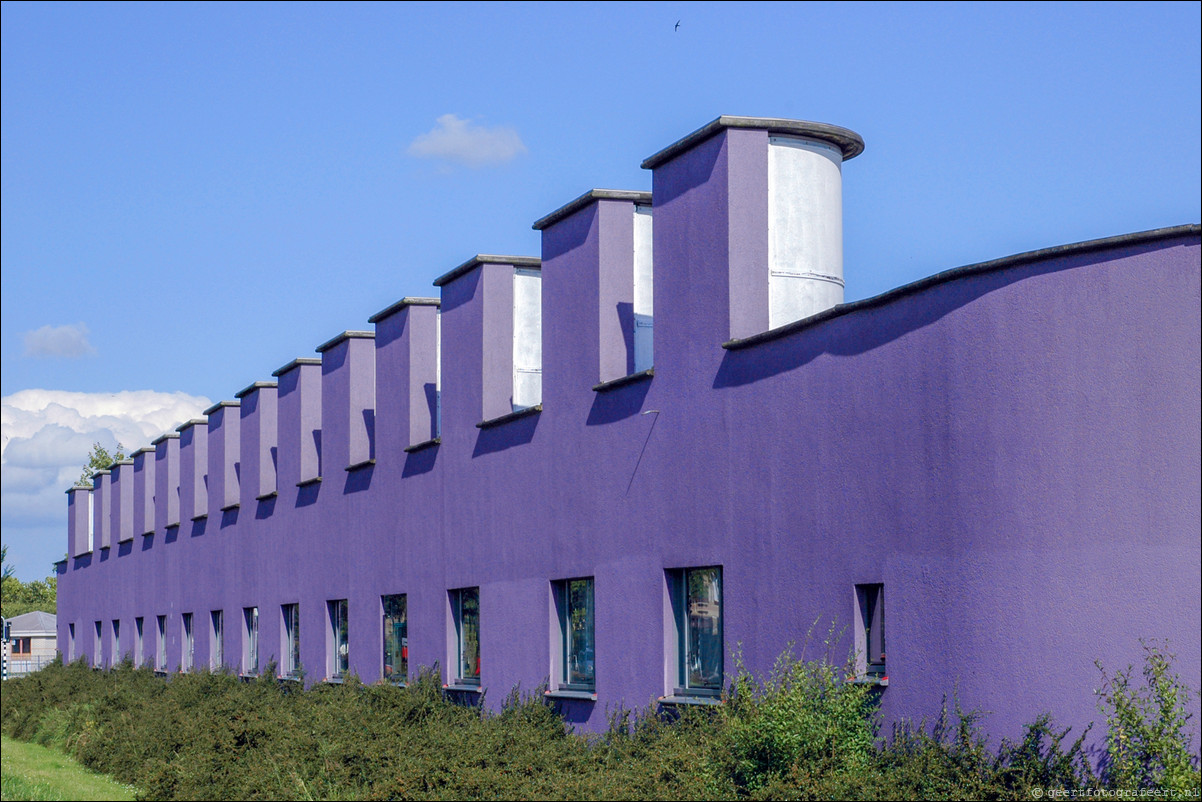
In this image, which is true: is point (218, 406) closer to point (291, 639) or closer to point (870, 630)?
point (291, 639)

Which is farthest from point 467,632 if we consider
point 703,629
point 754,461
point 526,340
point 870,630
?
point 870,630

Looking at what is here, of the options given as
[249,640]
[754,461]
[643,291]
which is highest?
[643,291]

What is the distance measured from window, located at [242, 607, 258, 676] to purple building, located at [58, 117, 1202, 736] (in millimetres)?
4600

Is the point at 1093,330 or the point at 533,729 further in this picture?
the point at 533,729

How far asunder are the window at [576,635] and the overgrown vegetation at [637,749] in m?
0.54

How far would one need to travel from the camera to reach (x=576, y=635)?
19328mm

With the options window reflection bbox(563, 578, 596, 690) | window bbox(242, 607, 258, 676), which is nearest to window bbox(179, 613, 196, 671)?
window bbox(242, 607, 258, 676)

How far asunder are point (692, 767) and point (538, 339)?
998 cm

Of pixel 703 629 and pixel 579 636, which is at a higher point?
pixel 703 629

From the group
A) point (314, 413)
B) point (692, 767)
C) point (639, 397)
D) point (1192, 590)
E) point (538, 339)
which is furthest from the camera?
point (314, 413)

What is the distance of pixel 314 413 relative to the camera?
3120 cm

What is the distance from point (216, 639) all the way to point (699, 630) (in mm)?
23199

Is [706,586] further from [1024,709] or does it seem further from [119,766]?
[119,766]

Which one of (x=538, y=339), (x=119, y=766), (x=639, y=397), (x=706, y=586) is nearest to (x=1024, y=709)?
(x=706, y=586)
